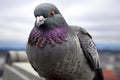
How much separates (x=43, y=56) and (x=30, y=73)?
1.68m

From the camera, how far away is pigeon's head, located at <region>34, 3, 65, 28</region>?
2279 mm

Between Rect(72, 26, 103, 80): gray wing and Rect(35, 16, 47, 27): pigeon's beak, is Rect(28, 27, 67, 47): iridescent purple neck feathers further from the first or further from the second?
Rect(72, 26, 103, 80): gray wing

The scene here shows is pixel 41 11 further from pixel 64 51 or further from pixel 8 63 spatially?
pixel 8 63

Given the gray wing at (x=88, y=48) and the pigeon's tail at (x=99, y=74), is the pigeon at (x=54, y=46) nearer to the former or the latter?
the gray wing at (x=88, y=48)

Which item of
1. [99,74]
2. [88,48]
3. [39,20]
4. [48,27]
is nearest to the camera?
[39,20]

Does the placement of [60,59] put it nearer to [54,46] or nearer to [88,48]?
[54,46]

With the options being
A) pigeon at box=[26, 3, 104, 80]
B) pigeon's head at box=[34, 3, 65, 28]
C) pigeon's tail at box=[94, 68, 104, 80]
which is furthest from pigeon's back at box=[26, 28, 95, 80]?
pigeon's tail at box=[94, 68, 104, 80]

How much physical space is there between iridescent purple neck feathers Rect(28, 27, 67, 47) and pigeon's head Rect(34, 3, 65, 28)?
41 millimetres

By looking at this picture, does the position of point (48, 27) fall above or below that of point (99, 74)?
above

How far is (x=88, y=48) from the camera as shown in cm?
275

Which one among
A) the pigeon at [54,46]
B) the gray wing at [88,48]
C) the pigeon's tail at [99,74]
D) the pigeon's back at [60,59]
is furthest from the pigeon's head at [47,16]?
the pigeon's tail at [99,74]

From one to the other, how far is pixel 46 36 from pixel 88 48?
Result: 0.50 meters

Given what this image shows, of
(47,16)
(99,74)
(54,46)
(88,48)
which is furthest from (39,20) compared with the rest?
(99,74)

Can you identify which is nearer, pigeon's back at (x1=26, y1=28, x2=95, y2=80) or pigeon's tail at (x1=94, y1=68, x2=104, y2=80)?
pigeon's back at (x1=26, y1=28, x2=95, y2=80)
